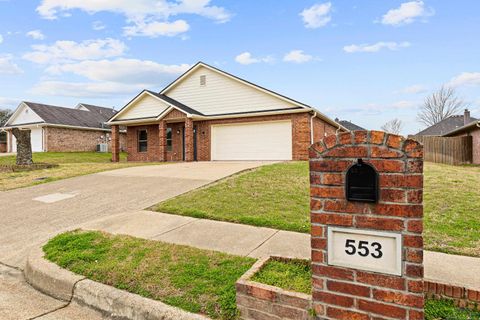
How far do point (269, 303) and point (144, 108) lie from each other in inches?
744

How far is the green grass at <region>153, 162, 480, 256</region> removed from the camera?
14.4 ft

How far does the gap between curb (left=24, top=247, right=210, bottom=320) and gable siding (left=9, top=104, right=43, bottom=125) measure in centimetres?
2827

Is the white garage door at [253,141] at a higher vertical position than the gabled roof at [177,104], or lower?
lower

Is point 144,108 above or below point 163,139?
above

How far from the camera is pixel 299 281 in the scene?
2627 mm

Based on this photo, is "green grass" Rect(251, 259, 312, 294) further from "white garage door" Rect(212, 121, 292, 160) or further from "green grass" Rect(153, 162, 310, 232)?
"white garage door" Rect(212, 121, 292, 160)

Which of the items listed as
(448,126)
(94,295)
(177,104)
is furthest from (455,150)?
(94,295)

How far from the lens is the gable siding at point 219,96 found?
17328 mm

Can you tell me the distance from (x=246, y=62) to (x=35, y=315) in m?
21.0

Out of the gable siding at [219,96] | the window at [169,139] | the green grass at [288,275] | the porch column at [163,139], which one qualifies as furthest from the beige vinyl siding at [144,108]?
the green grass at [288,275]

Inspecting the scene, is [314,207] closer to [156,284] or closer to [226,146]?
[156,284]

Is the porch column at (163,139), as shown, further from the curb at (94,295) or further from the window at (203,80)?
the curb at (94,295)

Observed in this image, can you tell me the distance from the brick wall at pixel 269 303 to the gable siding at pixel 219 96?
48.5 feet

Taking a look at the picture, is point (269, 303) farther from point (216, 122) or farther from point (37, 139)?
point (37, 139)
